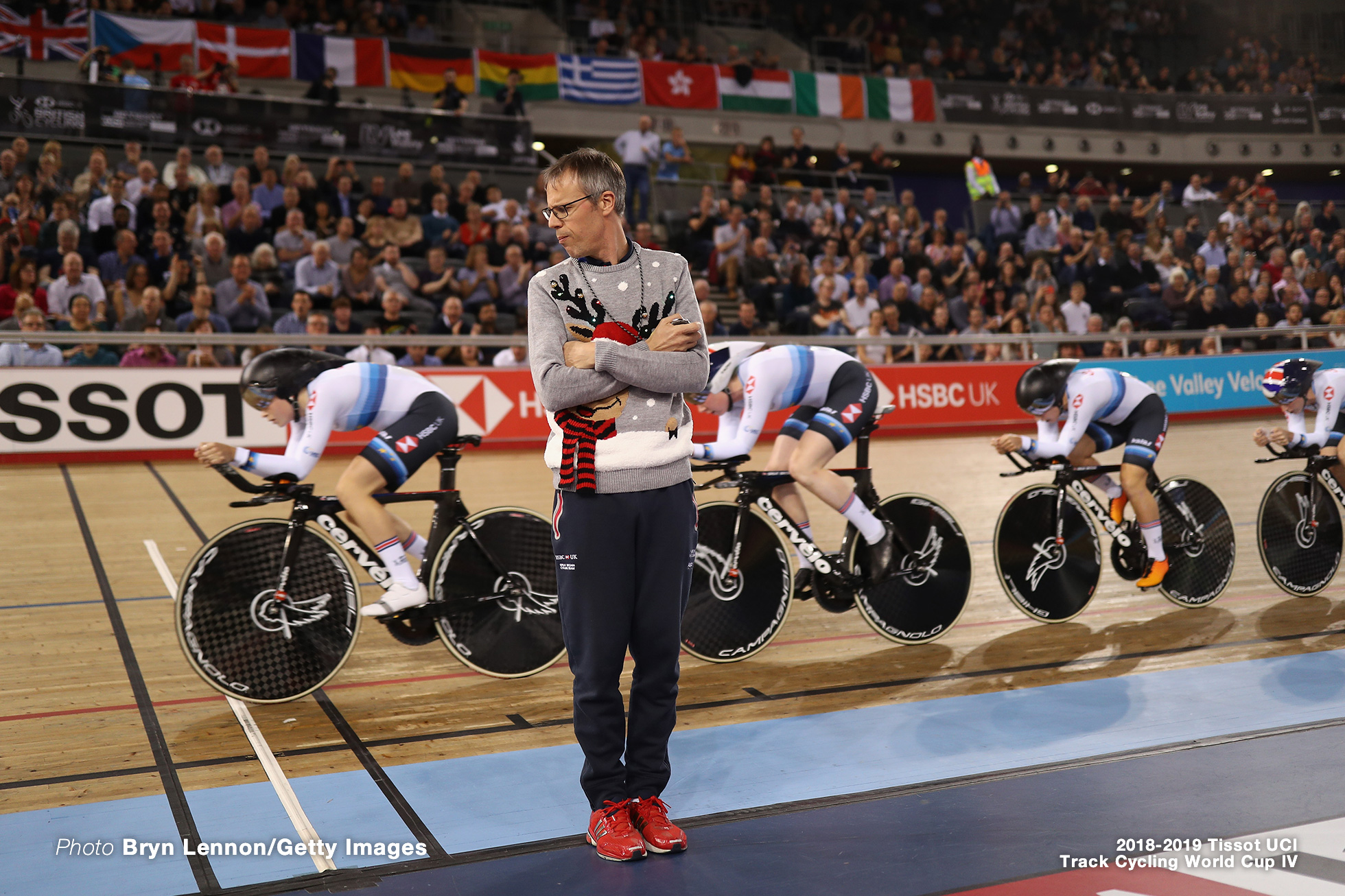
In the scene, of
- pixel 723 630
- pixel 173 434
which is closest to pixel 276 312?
pixel 173 434

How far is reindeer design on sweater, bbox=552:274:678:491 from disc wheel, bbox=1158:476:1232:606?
3.72 metres

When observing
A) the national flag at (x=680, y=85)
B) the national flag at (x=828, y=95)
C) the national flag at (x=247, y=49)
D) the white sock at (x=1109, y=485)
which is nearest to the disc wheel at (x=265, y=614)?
the white sock at (x=1109, y=485)

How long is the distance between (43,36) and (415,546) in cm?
1410

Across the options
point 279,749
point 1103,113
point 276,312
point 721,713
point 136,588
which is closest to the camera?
point 279,749

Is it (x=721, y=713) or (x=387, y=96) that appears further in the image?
(x=387, y=96)

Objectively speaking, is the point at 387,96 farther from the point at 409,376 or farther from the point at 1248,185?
the point at 1248,185

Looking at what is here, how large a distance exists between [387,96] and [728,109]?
605 cm

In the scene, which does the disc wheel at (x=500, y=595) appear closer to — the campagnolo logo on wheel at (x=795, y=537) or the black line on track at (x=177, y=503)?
the campagnolo logo on wheel at (x=795, y=537)

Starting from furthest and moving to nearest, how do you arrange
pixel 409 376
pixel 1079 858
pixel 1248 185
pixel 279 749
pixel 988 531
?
1. pixel 1248 185
2. pixel 988 531
3. pixel 409 376
4. pixel 279 749
5. pixel 1079 858

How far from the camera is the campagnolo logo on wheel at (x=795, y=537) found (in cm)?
467

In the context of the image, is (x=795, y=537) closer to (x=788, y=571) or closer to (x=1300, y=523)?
(x=788, y=571)

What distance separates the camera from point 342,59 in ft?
53.6

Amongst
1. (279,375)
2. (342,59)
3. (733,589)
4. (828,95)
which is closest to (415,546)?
(279,375)

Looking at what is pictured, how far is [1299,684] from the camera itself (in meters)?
4.26
